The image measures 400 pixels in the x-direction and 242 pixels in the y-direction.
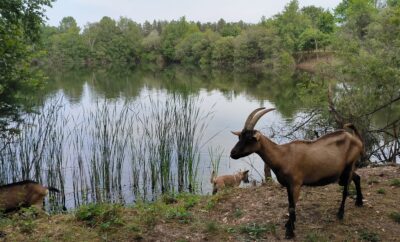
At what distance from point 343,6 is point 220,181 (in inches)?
2489

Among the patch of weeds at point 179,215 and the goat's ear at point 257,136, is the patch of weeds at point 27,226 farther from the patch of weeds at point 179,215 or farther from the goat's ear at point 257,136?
the goat's ear at point 257,136

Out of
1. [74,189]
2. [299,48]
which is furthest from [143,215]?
[299,48]

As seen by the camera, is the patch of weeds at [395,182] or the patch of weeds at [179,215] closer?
the patch of weeds at [179,215]

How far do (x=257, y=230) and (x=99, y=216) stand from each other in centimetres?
202

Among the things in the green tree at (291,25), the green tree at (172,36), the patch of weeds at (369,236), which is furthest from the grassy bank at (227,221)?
the green tree at (172,36)

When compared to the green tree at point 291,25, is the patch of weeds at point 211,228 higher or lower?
lower

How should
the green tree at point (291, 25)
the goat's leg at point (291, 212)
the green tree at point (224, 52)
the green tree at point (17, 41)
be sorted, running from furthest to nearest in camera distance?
the green tree at point (224, 52) < the green tree at point (291, 25) < the green tree at point (17, 41) < the goat's leg at point (291, 212)

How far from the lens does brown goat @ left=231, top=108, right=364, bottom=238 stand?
15.4ft

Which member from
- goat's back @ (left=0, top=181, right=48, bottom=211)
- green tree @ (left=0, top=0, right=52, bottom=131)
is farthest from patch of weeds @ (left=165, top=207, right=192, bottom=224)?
green tree @ (left=0, top=0, right=52, bottom=131)

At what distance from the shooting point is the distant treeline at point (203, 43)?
54000 mm

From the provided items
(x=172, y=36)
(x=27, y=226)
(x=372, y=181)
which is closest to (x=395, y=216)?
(x=372, y=181)

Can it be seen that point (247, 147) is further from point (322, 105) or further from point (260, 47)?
point (260, 47)

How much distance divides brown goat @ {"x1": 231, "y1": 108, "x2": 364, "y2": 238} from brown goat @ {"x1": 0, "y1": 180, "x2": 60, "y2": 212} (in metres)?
4.13

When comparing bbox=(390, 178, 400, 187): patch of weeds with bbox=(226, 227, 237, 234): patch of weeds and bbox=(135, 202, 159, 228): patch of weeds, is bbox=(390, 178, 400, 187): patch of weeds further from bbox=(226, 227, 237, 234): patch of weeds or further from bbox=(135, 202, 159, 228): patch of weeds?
bbox=(135, 202, 159, 228): patch of weeds
